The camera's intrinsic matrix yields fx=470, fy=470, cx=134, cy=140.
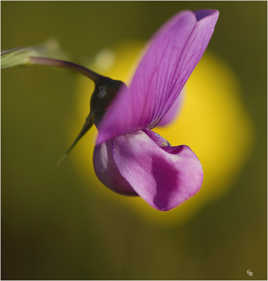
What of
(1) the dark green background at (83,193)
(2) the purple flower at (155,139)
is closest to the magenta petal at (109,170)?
(2) the purple flower at (155,139)

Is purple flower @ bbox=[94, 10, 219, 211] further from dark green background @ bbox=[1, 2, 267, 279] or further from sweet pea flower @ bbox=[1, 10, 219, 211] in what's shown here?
dark green background @ bbox=[1, 2, 267, 279]

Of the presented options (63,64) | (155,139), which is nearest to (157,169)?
(155,139)

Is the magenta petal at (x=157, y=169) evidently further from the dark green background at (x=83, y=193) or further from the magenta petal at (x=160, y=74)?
the dark green background at (x=83, y=193)

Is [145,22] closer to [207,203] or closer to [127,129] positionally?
[207,203]

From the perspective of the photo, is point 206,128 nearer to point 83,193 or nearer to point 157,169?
point 83,193

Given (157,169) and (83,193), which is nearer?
(157,169)

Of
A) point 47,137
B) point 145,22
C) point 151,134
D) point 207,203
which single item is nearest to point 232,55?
point 145,22
